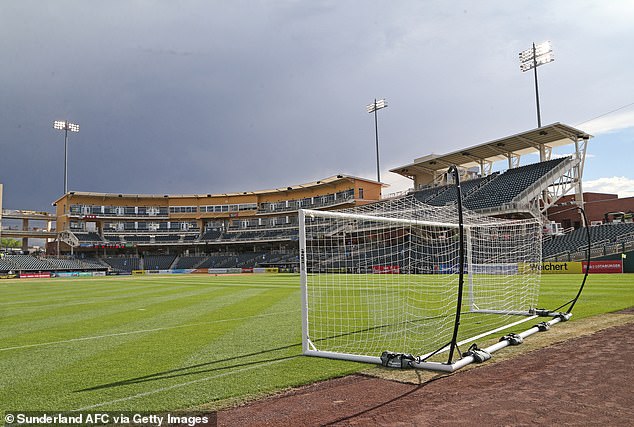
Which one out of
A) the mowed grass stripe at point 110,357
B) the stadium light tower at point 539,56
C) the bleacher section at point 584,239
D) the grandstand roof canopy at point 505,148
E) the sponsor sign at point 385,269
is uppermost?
the stadium light tower at point 539,56

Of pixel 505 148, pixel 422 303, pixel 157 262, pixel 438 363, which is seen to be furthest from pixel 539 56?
pixel 157 262

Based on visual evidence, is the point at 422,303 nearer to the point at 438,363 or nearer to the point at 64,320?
the point at 438,363

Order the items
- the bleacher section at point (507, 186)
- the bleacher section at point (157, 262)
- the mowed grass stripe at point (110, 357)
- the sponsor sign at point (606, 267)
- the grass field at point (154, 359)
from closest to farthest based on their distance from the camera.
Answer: the grass field at point (154, 359) < the mowed grass stripe at point (110, 357) < the sponsor sign at point (606, 267) < the bleacher section at point (507, 186) < the bleacher section at point (157, 262)

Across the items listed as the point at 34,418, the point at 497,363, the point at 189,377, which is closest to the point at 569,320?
the point at 497,363

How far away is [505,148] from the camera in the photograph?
41344mm

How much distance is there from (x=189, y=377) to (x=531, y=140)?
40731 mm

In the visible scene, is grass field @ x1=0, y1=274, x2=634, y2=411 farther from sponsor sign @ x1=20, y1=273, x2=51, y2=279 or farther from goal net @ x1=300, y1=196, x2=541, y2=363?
sponsor sign @ x1=20, y1=273, x2=51, y2=279

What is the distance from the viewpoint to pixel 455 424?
3609mm

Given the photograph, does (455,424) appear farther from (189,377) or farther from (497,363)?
(189,377)

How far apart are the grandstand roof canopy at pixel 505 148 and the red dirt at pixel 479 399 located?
35.4m

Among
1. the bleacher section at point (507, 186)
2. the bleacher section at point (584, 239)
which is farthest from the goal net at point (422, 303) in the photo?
the bleacher section at point (507, 186)

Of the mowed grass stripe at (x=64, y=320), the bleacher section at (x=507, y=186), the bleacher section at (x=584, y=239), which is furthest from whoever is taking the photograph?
the bleacher section at (x=507, y=186)

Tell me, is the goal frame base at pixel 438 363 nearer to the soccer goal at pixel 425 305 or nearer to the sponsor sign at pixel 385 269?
the soccer goal at pixel 425 305

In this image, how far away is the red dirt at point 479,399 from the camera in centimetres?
374
